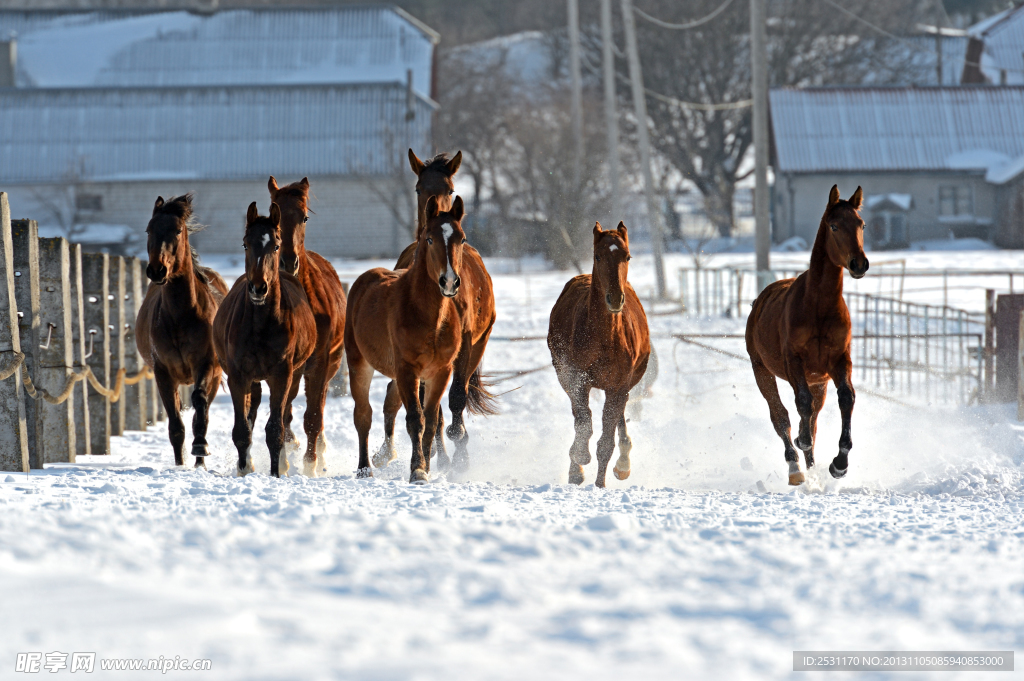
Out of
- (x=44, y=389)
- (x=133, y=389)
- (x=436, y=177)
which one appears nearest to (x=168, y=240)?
(x=44, y=389)

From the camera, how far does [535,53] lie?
85.5 meters

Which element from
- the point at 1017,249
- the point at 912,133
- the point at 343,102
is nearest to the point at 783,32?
the point at 912,133

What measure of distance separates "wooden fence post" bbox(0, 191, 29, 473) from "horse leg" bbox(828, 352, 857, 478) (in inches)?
235

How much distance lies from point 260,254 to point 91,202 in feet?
114

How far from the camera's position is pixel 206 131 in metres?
40.5

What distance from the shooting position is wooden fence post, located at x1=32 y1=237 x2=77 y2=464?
8750 millimetres

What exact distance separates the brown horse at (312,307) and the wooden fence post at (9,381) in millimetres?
1952

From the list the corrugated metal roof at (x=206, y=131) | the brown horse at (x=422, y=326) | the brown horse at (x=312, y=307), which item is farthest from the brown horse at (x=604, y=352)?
the corrugated metal roof at (x=206, y=131)

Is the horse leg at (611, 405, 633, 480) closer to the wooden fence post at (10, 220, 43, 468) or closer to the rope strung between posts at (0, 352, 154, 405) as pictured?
the rope strung between posts at (0, 352, 154, 405)

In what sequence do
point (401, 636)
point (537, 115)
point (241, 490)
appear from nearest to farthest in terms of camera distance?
point (401, 636) → point (241, 490) → point (537, 115)

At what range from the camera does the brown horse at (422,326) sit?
7.39 metres

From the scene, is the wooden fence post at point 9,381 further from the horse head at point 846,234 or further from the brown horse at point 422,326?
the horse head at point 846,234

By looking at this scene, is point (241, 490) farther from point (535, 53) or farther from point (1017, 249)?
point (535, 53)

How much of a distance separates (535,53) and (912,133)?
157ft
